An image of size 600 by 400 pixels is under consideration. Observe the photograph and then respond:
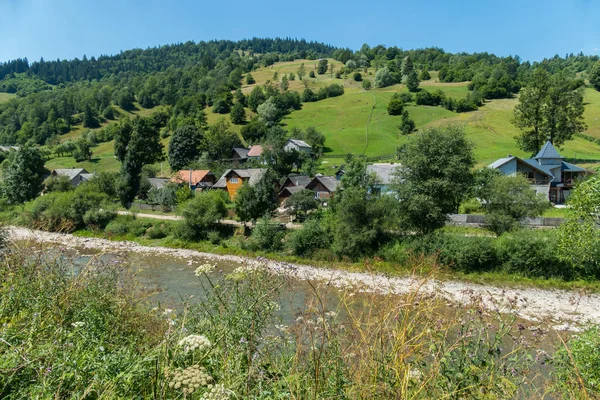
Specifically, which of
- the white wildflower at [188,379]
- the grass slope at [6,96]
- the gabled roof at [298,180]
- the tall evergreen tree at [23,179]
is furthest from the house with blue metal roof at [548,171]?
the grass slope at [6,96]

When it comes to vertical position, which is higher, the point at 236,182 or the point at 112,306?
the point at 112,306

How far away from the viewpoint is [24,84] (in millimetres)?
192875

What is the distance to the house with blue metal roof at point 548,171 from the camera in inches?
1644

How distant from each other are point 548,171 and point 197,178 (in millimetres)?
46545

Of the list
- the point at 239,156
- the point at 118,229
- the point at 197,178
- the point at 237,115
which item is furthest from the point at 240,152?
the point at 118,229

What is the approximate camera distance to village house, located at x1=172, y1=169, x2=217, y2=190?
174 feet

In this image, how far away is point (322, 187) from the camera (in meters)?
44.3

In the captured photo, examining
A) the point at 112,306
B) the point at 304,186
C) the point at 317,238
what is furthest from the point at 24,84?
Answer: the point at 112,306

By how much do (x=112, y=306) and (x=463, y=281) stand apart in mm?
22334

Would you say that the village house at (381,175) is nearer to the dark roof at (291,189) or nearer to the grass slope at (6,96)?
the dark roof at (291,189)

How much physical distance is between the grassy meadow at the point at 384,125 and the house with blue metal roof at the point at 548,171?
32.6 ft

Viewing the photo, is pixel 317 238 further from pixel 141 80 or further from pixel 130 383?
pixel 141 80

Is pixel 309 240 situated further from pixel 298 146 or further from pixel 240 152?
pixel 240 152

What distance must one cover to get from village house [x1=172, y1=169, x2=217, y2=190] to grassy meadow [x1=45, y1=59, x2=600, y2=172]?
19.0 meters
